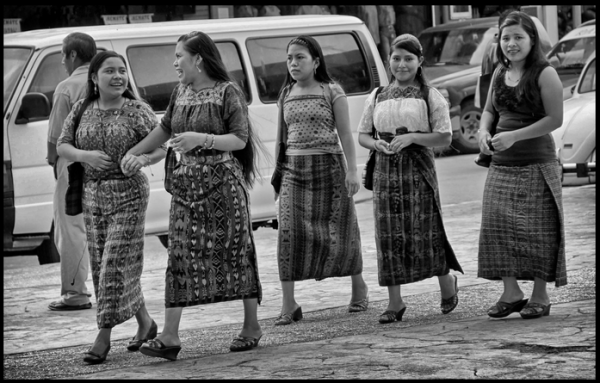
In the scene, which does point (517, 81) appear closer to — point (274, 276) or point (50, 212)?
point (274, 276)

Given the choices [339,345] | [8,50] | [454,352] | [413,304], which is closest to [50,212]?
[8,50]

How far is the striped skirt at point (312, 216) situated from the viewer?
6.94 meters

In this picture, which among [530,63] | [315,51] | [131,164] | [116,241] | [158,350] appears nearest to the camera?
[158,350]

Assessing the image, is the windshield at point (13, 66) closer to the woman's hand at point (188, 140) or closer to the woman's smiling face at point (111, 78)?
the woman's smiling face at point (111, 78)

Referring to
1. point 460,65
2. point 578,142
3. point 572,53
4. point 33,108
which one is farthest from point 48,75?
point 460,65

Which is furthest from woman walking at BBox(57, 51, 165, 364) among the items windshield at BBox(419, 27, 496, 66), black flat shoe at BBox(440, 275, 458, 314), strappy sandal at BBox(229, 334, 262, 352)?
windshield at BBox(419, 27, 496, 66)

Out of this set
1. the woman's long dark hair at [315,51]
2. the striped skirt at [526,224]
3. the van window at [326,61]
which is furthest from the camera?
the van window at [326,61]

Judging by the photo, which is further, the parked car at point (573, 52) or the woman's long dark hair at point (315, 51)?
the parked car at point (573, 52)

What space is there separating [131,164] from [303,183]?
1.40 m

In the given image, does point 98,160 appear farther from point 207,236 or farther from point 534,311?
point 534,311

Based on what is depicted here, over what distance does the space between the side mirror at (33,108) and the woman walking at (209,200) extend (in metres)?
3.04

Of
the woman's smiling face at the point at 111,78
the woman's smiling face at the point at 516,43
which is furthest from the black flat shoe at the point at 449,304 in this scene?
the woman's smiling face at the point at 111,78

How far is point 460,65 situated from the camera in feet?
58.3

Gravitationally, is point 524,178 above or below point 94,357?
above
